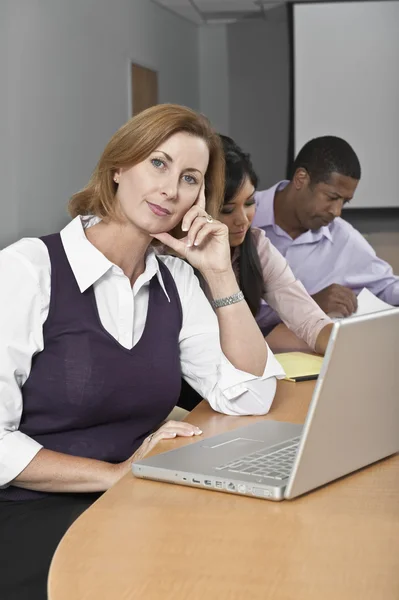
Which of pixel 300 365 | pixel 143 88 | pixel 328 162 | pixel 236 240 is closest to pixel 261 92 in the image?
pixel 143 88

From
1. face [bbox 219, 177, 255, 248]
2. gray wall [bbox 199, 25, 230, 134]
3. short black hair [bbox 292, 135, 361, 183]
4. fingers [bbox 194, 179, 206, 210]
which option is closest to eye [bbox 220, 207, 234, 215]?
face [bbox 219, 177, 255, 248]

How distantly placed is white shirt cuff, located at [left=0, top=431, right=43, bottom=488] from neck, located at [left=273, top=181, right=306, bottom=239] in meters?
2.38

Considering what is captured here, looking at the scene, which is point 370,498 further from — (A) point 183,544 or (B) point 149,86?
(B) point 149,86

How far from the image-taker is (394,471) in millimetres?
1154

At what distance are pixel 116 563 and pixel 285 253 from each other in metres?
2.88

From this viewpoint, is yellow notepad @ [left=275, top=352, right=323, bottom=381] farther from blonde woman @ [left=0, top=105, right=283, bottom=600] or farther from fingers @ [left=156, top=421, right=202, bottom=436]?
fingers @ [left=156, top=421, right=202, bottom=436]

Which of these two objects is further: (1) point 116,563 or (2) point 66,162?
(2) point 66,162

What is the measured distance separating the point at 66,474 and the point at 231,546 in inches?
20.8

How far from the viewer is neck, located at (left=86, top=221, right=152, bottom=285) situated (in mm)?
1622

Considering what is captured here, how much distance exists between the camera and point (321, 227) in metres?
3.62

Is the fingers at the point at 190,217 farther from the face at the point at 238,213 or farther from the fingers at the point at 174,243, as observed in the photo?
the face at the point at 238,213

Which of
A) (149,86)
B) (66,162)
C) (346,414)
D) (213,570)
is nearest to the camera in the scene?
(213,570)

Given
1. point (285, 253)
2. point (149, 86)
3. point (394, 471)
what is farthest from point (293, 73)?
point (394, 471)

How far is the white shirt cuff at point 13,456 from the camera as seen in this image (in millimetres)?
1340
